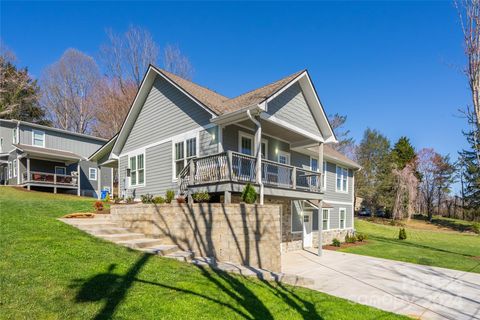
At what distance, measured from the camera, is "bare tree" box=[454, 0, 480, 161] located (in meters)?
6.50

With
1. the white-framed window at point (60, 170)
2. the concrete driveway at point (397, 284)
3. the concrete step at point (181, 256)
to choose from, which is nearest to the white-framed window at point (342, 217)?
the concrete driveway at point (397, 284)

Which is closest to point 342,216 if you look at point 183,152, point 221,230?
point 183,152

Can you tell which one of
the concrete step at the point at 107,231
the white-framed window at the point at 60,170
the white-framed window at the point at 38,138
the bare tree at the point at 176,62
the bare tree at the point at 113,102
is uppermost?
the bare tree at the point at 176,62

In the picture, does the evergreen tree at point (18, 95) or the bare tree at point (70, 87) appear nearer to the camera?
the evergreen tree at point (18, 95)

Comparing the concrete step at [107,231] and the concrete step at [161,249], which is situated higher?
the concrete step at [107,231]

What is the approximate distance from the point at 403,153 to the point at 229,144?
37.5 metres

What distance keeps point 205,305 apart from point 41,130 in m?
26.4

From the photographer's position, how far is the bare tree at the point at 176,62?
28312 millimetres

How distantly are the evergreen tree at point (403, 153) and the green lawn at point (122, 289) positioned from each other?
3912 cm

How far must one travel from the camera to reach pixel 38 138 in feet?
80.1

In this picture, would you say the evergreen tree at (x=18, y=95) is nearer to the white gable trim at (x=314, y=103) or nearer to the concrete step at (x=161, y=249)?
the concrete step at (x=161, y=249)

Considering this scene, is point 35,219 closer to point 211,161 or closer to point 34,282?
point 34,282

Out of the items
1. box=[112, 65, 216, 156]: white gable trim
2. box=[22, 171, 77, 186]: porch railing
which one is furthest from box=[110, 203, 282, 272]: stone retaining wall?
box=[22, 171, 77, 186]: porch railing

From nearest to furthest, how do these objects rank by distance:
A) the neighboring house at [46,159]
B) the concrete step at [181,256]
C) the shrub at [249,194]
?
the concrete step at [181,256], the shrub at [249,194], the neighboring house at [46,159]
